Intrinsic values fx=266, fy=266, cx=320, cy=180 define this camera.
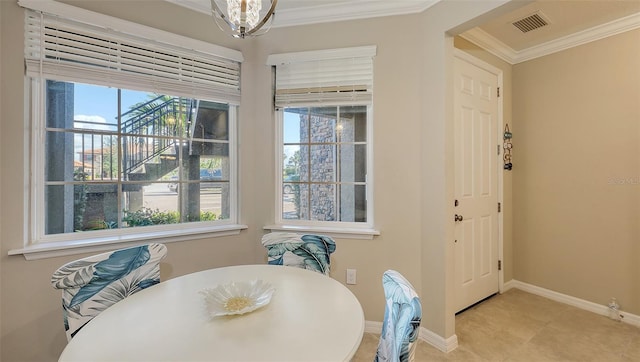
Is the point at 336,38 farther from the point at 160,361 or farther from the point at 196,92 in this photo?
the point at 160,361

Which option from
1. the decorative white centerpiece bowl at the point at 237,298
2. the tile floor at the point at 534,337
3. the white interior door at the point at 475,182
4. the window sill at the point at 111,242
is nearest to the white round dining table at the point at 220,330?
the decorative white centerpiece bowl at the point at 237,298

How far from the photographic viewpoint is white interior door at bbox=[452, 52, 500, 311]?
2.41 metres

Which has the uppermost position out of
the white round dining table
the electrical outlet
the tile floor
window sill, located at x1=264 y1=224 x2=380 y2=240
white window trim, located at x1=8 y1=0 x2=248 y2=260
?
white window trim, located at x1=8 y1=0 x2=248 y2=260

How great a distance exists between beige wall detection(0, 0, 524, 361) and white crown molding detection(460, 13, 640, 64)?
751 millimetres

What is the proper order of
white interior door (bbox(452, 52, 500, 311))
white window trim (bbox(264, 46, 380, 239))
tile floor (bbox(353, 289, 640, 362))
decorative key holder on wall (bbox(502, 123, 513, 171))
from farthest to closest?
decorative key holder on wall (bbox(502, 123, 513, 171)) → white interior door (bbox(452, 52, 500, 311)) → white window trim (bbox(264, 46, 380, 239)) → tile floor (bbox(353, 289, 640, 362))

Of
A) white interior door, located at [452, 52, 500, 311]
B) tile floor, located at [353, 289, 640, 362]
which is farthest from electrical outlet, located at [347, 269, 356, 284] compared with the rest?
white interior door, located at [452, 52, 500, 311]

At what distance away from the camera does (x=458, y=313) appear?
7.99 feet

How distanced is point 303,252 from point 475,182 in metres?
1.88

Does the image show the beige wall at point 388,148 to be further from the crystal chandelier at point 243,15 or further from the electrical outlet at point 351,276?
the crystal chandelier at point 243,15

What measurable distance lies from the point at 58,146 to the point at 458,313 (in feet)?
11.1

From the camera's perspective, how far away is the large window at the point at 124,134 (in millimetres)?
1662

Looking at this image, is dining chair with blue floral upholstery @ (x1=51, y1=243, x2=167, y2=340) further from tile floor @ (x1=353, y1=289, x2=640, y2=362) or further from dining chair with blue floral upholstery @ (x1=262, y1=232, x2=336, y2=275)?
tile floor @ (x1=353, y1=289, x2=640, y2=362)

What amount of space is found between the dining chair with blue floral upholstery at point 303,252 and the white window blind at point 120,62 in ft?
4.32

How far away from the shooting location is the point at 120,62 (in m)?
1.83
